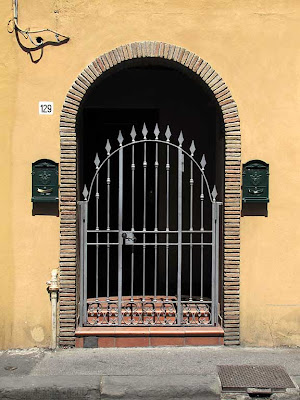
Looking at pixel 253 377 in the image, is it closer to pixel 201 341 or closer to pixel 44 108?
pixel 201 341

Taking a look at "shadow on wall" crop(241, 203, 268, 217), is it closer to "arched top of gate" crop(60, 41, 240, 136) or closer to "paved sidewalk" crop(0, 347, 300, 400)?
"arched top of gate" crop(60, 41, 240, 136)

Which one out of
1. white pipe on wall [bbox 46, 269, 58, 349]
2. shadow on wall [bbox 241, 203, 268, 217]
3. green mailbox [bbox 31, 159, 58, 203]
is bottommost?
white pipe on wall [bbox 46, 269, 58, 349]

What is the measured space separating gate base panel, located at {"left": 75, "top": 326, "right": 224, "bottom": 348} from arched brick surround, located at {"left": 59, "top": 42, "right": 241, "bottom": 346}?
0.43 ft

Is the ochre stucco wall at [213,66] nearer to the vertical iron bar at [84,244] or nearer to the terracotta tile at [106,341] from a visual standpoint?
the vertical iron bar at [84,244]

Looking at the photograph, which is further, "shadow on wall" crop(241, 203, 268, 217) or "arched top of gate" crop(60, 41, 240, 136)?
"shadow on wall" crop(241, 203, 268, 217)

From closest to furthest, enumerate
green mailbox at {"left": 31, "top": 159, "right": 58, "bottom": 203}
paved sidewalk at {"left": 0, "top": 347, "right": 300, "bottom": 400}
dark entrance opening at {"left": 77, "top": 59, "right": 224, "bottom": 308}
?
paved sidewalk at {"left": 0, "top": 347, "right": 300, "bottom": 400}, green mailbox at {"left": 31, "top": 159, "right": 58, "bottom": 203}, dark entrance opening at {"left": 77, "top": 59, "right": 224, "bottom": 308}

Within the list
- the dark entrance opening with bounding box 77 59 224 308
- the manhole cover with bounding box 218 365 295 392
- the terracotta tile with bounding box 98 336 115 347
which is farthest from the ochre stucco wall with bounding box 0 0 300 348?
the dark entrance opening with bounding box 77 59 224 308

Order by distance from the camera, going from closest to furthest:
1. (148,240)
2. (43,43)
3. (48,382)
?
1. (48,382)
2. (43,43)
3. (148,240)

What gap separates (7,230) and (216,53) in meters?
3.19

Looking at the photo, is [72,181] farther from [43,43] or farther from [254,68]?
[254,68]

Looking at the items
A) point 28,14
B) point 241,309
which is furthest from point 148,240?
point 28,14

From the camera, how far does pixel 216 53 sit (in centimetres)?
650

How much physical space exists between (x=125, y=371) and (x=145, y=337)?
822 millimetres

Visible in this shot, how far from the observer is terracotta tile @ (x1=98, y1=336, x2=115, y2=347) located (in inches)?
258
